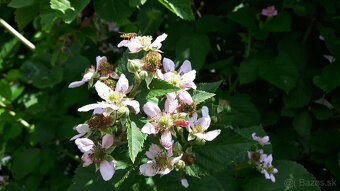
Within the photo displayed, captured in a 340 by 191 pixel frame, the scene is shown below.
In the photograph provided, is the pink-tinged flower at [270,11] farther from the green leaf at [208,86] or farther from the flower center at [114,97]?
the flower center at [114,97]

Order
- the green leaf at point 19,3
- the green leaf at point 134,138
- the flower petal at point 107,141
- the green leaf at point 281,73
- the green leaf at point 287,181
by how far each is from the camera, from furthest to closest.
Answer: the green leaf at point 281,73, the green leaf at point 287,181, the green leaf at point 19,3, the flower petal at point 107,141, the green leaf at point 134,138

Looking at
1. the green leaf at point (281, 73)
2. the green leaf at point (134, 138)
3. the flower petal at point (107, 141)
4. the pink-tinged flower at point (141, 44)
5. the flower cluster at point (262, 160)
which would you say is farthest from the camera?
the green leaf at point (281, 73)

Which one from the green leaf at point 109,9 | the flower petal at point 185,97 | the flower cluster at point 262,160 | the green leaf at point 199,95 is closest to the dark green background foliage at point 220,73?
the flower cluster at point 262,160

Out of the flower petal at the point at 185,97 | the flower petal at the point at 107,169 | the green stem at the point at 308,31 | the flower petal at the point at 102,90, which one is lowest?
the green stem at the point at 308,31

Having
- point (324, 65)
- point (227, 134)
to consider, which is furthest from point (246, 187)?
point (324, 65)

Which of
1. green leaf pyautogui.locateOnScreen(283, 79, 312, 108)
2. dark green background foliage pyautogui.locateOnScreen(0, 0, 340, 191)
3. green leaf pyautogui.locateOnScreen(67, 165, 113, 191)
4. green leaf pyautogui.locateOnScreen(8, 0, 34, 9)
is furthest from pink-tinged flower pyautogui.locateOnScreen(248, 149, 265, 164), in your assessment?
green leaf pyautogui.locateOnScreen(8, 0, 34, 9)

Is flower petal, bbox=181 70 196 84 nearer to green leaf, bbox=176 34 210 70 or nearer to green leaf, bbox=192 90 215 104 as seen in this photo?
green leaf, bbox=192 90 215 104
